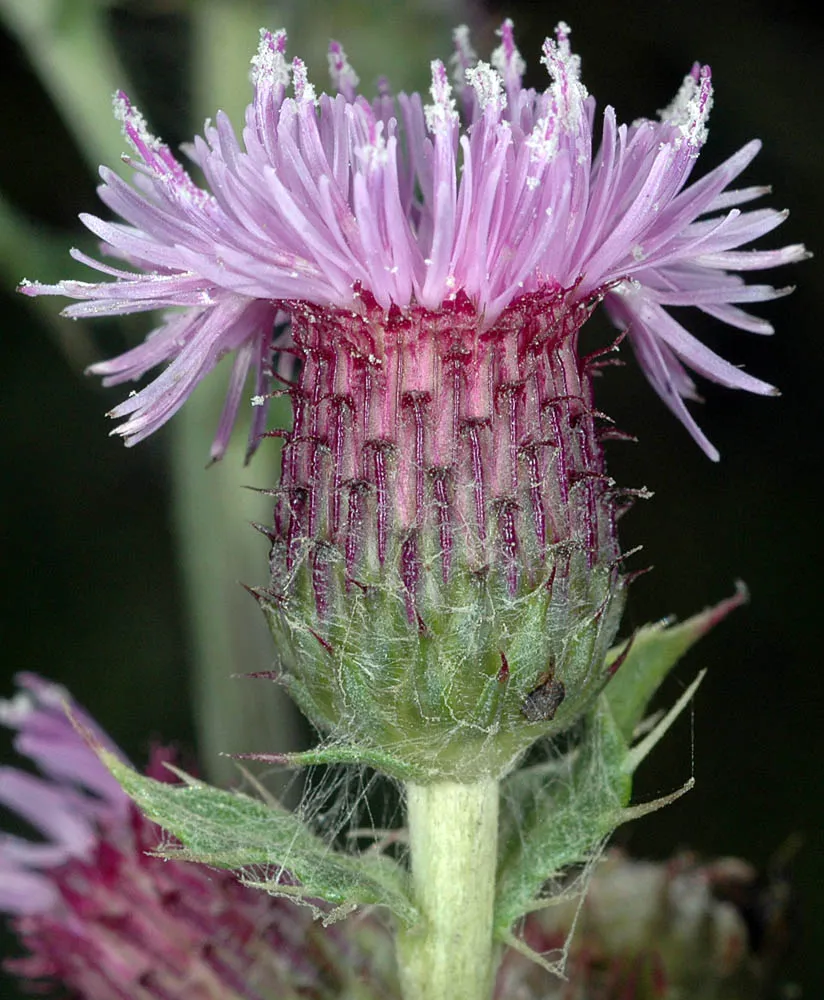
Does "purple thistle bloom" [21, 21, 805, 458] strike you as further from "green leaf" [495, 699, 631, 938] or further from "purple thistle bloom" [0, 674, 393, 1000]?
"purple thistle bloom" [0, 674, 393, 1000]

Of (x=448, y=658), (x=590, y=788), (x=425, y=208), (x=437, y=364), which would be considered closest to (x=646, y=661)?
(x=590, y=788)

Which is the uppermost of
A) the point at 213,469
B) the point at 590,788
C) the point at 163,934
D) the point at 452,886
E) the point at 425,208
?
the point at 425,208

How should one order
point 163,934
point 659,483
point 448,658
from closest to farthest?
1. point 448,658
2. point 163,934
3. point 659,483

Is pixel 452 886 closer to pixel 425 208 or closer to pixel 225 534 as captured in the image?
pixel 425 208

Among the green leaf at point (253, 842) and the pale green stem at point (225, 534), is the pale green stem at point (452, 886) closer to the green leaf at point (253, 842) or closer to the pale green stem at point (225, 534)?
the green leaf at point (253, 842)

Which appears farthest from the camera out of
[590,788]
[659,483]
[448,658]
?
[659,483]

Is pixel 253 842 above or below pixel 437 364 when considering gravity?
below

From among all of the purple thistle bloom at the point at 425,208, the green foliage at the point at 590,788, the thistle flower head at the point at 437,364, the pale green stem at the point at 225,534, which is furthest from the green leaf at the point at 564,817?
the pale green stem at the point at 225,534

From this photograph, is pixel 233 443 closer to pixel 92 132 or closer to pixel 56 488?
pixel 92 132
